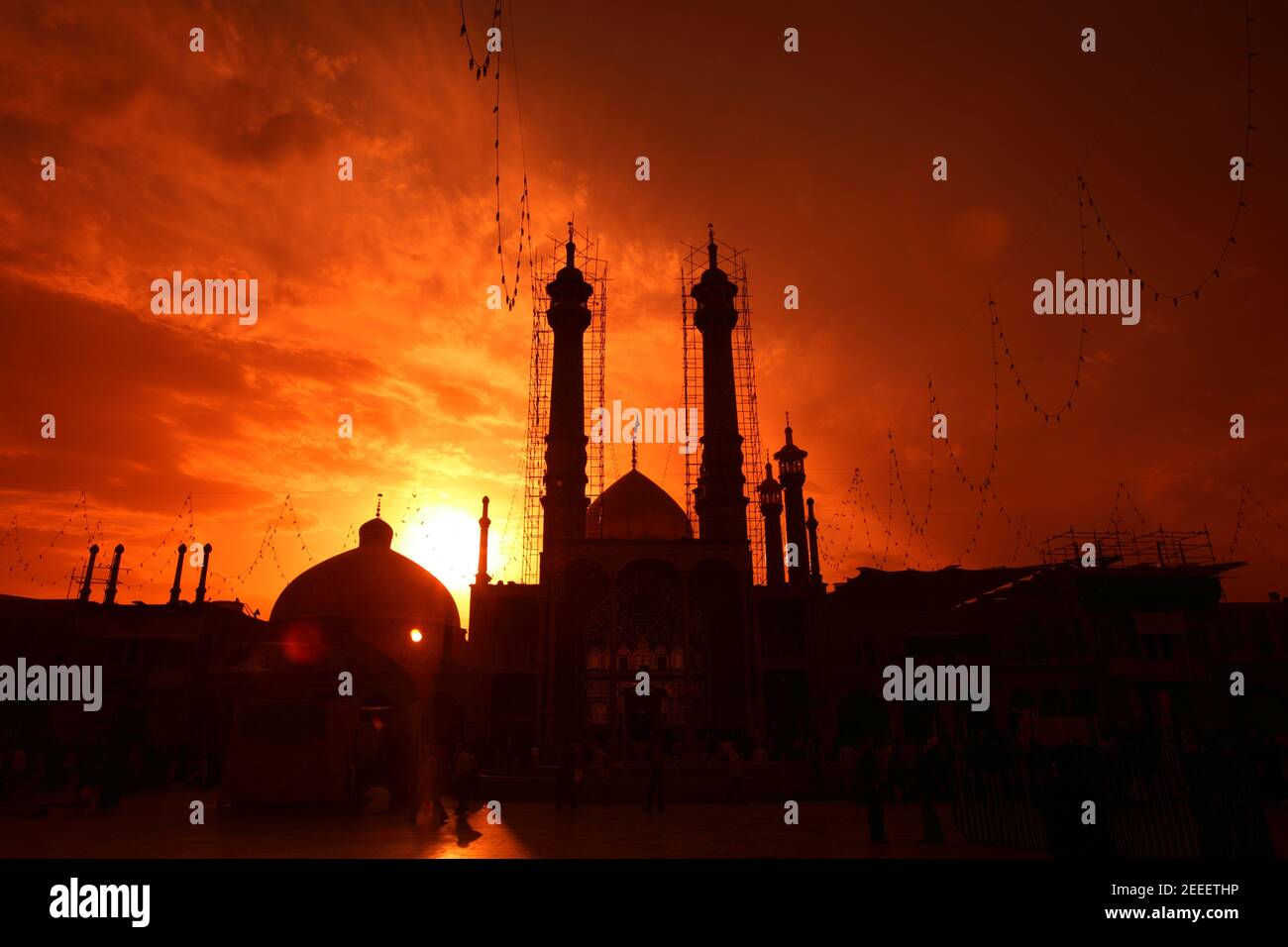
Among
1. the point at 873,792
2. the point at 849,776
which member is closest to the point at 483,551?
the point at 849,776

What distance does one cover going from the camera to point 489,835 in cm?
1084

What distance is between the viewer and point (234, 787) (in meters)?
13.1

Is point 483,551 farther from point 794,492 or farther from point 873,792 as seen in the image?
point 873,792

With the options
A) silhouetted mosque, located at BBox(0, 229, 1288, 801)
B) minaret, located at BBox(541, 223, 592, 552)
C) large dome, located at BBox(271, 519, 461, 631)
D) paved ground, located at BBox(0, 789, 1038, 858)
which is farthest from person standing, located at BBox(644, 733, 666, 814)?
large dome, located at BBox(271, 519, 461, 631)

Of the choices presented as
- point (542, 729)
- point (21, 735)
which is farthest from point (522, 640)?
point (21, 735)

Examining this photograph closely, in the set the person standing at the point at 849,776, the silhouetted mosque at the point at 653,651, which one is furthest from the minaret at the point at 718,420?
the person standing at the point at 849,776

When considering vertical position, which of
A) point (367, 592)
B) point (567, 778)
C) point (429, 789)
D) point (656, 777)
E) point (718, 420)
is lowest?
point (567, 778)

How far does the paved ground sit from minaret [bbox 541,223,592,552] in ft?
61.4

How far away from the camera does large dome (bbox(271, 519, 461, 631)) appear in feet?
103

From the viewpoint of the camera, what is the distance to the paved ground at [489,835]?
30.0 feet

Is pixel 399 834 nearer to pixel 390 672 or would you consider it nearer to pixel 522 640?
pixel 390 672

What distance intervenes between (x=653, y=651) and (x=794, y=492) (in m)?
14.4

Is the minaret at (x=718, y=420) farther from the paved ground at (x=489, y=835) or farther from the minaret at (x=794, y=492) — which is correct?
the paved ground at (x=489, y=835)
